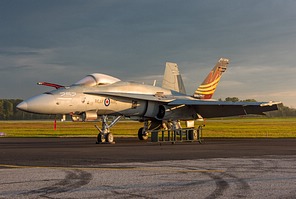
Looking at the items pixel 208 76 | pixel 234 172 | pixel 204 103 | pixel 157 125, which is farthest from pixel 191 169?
pixel 208 76

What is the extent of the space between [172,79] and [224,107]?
22.9 feet

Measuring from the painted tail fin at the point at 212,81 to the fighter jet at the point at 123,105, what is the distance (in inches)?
86.3

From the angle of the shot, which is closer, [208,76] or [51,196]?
[51,196]

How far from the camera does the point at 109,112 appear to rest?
25.5 metres

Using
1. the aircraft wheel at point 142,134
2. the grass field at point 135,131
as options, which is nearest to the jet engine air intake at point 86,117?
the aircraft wheel at point 142,134

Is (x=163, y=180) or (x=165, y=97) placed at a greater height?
(x=165, y=97)

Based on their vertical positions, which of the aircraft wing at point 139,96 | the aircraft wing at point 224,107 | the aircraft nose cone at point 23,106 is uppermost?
the aircraft wing at point 139,96

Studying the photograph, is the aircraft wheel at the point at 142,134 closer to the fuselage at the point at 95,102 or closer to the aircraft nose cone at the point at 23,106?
the fuselage at the point at 95,102

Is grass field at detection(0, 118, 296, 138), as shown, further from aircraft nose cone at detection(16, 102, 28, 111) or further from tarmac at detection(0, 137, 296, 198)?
tarmac at detection(0, 137, 296, 198)

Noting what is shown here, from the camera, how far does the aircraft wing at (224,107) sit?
2680 cm

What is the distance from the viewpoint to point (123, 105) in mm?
25938

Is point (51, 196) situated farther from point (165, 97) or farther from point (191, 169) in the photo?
point (165, 97)

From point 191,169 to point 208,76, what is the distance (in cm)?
2396

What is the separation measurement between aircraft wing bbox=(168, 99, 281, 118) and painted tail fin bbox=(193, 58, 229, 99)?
15.0 feet
